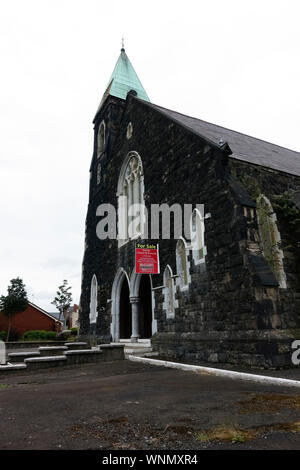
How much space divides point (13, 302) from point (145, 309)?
21.3 meters

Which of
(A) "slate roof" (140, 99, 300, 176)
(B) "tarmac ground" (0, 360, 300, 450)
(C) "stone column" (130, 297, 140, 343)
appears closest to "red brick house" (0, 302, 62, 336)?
(C) "stone column" (130, 297, 140, 343)

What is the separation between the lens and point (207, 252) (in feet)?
32.3

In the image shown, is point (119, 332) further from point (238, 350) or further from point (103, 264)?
point (238, 350)

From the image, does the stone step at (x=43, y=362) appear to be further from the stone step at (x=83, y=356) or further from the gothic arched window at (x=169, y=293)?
the gothic arched window at (x=169, y=293)

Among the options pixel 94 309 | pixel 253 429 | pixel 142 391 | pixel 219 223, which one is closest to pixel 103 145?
pixel 94 309

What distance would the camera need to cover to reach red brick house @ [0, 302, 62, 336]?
36250 mm

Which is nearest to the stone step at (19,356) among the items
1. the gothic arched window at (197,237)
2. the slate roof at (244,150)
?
the gothic arched window at (197,237)

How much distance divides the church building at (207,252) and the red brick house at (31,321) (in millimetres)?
22293

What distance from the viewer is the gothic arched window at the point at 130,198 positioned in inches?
643

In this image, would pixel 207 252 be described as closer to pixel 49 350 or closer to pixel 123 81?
pixel 49 350

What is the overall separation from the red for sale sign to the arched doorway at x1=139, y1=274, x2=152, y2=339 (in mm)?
3897

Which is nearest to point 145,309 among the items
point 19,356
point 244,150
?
point 19,356

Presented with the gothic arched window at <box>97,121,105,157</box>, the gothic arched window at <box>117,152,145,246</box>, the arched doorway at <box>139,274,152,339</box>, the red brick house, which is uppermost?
the gothic arched window at <box>97,121,105,157</box>

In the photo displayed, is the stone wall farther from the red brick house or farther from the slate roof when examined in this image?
the red brick house
